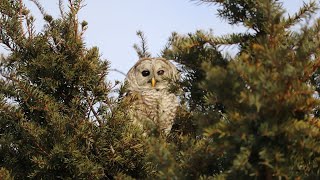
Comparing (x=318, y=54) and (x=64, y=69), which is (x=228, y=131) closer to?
(x=318, y=54)

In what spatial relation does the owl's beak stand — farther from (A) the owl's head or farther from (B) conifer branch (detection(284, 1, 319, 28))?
(B) conifer branch (detection(284, 1, 319, 28))

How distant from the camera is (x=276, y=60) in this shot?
7.76ft

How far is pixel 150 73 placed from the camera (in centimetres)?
640

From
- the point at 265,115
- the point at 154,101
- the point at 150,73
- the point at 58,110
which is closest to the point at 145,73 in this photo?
the point at 150,73

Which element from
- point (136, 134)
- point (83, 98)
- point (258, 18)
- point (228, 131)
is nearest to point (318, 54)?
point (258, 18)

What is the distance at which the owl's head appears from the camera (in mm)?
6328

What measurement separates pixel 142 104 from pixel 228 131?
11.1 ft

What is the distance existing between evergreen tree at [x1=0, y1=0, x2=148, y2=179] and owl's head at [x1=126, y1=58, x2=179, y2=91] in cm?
200

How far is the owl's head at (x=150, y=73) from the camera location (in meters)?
6.33

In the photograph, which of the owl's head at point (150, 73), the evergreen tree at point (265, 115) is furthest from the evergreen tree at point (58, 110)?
the owl's head at point (150, 73)

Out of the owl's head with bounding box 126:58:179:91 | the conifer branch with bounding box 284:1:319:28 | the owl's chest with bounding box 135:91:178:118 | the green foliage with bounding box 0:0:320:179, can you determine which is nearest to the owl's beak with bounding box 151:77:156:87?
the owl's head with bounding box 126:58:179:91

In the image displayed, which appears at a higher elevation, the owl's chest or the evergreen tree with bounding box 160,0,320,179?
the owl's chest

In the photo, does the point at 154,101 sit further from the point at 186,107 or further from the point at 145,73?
the point at 186,107

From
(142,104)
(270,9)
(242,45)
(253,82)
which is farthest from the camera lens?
(142,104)
